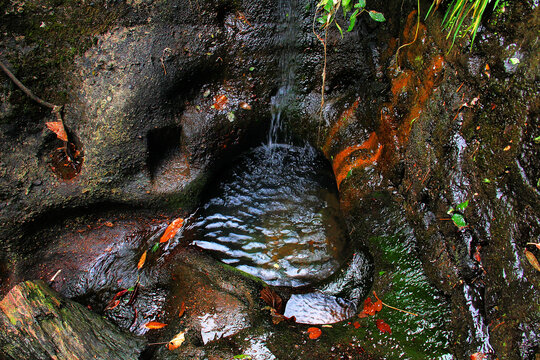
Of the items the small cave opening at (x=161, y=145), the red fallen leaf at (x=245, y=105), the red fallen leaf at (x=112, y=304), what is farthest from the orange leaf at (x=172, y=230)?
the red fallen leaf at (x=245, y=105)

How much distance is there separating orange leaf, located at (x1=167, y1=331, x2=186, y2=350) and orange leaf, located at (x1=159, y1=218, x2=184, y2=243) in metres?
1.18

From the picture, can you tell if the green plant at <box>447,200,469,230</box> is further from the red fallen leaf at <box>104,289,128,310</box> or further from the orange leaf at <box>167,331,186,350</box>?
the red fallen leaf at <box>104,289,128,310</box>

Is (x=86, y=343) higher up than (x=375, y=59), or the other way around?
(x=375, y=59)

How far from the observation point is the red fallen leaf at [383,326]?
2.20 metres

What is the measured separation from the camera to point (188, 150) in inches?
142

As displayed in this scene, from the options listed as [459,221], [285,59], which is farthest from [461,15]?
[285,59]

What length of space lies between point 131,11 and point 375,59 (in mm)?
2442

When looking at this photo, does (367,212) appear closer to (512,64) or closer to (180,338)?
(512,64)

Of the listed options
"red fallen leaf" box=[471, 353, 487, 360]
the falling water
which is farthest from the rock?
the falling water

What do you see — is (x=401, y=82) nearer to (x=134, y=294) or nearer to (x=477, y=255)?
(x=477, y=255)

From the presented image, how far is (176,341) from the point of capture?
7.59 feet

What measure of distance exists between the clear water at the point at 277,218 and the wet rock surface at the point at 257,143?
0.83 feet

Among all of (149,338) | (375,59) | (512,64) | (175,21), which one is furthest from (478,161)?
(175,21)

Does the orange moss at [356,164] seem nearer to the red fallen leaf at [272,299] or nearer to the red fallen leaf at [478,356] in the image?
the red fallen leaf at [272,299]
